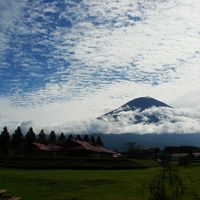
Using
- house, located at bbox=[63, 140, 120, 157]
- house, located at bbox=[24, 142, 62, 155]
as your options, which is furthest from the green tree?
house, located at bbox=[24, 142, 62, 155]

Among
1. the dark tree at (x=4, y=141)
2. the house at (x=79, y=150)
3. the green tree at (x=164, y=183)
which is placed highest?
the dark tree at (x=4, y=141)

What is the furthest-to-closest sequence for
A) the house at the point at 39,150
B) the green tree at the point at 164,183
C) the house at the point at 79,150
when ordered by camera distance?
the house at the point at 39,150 → the house at the point at 79,150 → the green tree at the point at 164,183

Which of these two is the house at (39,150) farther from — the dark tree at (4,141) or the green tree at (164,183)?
the green tree at (164,183)

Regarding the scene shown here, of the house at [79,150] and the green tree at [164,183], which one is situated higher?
the house at [79,150]

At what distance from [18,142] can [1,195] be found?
400 feet

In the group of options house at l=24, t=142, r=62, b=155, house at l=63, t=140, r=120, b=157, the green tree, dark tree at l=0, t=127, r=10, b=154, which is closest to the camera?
the green tree

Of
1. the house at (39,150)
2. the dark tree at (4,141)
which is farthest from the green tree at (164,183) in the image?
the dark tree at (4,141)

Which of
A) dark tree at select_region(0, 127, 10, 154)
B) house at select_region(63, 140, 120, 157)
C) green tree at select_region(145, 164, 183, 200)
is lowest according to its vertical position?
green tree at select_region(145, 164, 183, 200)

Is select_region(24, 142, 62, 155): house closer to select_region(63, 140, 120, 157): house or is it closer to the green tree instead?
select_region(63, 140, 120, 157): house

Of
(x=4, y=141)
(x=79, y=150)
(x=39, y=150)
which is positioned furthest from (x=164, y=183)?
(x=4, y=141)

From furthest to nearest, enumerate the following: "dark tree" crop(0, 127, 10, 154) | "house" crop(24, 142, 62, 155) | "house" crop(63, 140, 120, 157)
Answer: "dark tree" crop(0, 127, 10, 154) → "house" crop(24, 142, 62, 155) → "house" crop(63, 140, 120, 157)

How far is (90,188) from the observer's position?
31172 millimetres

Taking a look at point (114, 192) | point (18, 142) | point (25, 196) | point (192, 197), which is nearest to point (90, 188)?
point (114, 192)

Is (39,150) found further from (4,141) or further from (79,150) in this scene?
(79,150)
